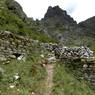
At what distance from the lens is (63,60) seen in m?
18.5

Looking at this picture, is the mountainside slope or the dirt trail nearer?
the mountainside slope

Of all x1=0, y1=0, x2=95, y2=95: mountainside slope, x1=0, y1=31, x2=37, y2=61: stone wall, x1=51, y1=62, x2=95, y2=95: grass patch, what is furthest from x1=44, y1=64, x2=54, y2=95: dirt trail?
x1=0, y1=31, x2=37, y2=61: stone wall

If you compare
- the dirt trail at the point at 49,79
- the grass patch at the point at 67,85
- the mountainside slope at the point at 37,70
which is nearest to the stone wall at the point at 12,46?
the mountainside slope at the point at 37,70

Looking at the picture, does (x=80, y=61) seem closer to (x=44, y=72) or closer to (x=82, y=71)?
(x=82, y=71)

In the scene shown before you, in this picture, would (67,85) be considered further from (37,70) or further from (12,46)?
(12,46)

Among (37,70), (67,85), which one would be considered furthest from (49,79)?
(67,85)

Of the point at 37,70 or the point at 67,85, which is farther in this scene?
the point at 37,70

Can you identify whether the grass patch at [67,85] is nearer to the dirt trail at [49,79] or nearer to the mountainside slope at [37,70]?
the mountainside slope at [37,70]

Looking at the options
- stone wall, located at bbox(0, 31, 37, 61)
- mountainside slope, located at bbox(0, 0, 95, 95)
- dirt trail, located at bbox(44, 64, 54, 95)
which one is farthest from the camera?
stone wall, located at bbox(0, 31, 37, 61)

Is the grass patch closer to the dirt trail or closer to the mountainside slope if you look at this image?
the mountainside slope

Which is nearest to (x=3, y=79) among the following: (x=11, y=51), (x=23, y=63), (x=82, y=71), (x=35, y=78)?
(x=35, y=78)

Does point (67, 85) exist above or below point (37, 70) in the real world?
below

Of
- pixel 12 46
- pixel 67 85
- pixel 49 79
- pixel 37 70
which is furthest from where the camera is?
pixel 12 46

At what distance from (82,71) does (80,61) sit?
723 mm
